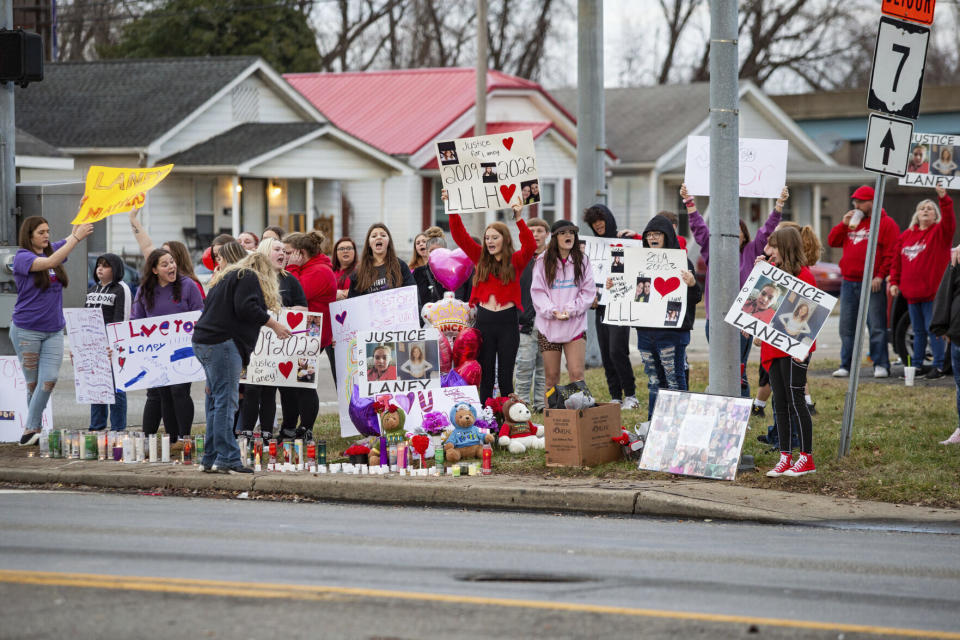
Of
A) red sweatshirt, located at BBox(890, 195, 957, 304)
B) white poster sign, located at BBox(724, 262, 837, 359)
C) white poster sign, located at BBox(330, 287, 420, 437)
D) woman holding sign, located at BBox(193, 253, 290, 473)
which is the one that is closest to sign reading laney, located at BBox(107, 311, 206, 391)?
woman holding sign, located at BBox(193, 253, 290, 473)

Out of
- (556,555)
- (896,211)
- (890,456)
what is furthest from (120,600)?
(896,211)

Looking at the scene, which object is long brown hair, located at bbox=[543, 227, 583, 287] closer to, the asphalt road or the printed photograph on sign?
the printed photograph on sign

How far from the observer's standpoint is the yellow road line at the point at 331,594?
20.1 feet

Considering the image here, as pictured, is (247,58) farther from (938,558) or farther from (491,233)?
(938,558)

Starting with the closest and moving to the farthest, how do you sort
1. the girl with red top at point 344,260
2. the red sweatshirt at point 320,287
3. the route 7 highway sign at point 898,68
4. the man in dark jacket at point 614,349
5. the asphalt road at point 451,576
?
the asphalt road at point 451,576
the route 7 highway sign at point 898,68
the red sweatshirt at point 320,287
the girl with red top at point 344,260
the man in dark jacket at point 614,349

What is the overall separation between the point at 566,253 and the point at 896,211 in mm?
21479

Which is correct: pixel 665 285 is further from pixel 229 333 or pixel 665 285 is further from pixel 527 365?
pixel 229 333

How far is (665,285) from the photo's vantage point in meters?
12.8

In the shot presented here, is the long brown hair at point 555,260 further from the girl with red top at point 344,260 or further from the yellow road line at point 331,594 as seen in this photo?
the yellow road line at point 331,594

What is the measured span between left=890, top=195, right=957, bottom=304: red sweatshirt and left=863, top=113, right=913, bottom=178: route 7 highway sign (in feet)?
17.5

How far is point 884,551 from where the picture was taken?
8016 mm

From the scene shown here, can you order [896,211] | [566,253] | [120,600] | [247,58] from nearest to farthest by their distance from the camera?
1. [120,600]
2. [566,253]
3. [896,211]
4. [247,58]

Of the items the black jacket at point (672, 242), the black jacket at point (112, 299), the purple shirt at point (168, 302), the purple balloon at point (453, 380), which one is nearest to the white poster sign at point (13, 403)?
the black jacket at point (112, 299)

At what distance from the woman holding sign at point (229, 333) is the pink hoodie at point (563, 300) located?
254 cm
